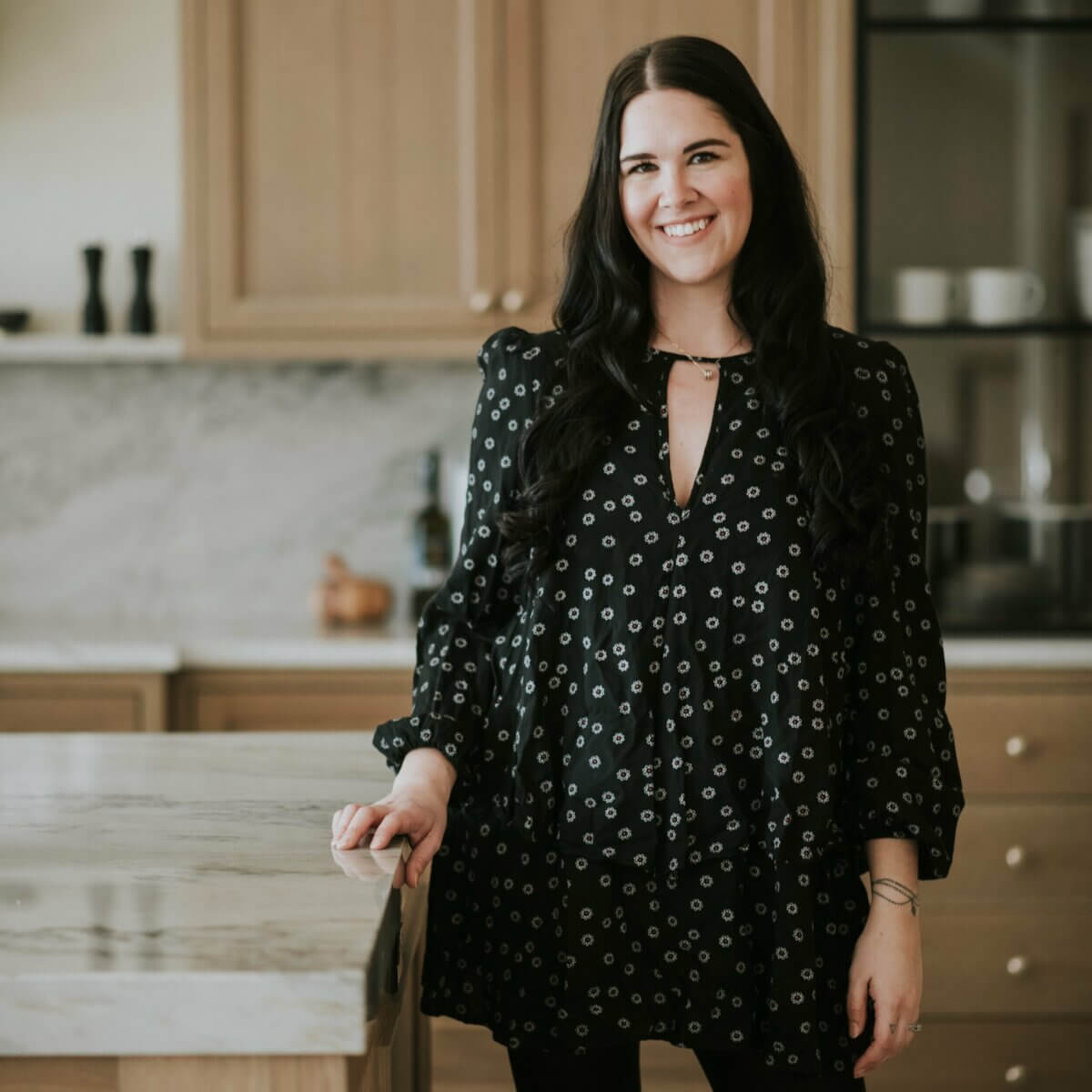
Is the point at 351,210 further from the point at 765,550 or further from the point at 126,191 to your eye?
the point at 765,550

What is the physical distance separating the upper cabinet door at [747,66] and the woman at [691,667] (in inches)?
51.2

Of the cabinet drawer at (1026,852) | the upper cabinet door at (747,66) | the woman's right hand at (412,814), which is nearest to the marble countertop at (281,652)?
the cabinet drawer at (1026,852)

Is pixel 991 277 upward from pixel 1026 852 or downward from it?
upward

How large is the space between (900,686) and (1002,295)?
64.9 inches

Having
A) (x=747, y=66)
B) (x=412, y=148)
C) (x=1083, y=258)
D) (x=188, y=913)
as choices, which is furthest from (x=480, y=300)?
(x=188, y=913)

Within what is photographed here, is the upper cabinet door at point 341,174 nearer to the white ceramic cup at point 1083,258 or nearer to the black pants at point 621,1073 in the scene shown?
the white ceramic cup at point 1083,258

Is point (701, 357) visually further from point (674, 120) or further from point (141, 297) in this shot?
point (141, 297)

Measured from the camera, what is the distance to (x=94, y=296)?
2.79 m

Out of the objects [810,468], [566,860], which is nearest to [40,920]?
[566,860]

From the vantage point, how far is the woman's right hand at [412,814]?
100 cm

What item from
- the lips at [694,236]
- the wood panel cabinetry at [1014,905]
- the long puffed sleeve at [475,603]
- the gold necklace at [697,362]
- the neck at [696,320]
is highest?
the lips at [694,236]

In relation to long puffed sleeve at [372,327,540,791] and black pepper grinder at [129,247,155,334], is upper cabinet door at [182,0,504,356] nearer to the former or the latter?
black pepper grinder at [129,247,155,334]

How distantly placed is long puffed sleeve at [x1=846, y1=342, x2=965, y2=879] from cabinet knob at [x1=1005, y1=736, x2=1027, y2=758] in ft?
4.17

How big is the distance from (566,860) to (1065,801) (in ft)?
5.14
